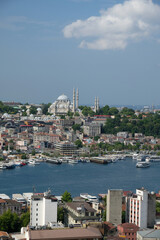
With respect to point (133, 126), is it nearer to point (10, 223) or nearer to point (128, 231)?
point (10, 223)

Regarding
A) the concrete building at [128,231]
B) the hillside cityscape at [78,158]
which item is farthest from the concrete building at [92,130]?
the concrete building at [128,231]

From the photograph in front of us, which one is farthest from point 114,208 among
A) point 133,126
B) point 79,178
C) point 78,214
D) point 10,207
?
point 133,126

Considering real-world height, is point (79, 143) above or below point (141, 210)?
above

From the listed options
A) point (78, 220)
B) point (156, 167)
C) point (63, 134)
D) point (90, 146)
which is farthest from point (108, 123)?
point (78, 220)

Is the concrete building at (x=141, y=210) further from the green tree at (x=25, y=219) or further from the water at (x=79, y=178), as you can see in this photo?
the water at (x=79, y=178)

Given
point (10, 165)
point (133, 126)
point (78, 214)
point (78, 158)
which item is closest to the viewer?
point (78, 214)

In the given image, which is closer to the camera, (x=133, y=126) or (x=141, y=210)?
(x=141, y=210)
